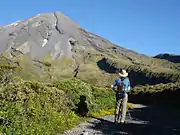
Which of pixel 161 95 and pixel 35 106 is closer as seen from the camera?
pixel 35 106

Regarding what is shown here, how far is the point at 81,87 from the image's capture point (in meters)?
14.5

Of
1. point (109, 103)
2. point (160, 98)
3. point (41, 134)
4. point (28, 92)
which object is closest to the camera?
point (41, 134)

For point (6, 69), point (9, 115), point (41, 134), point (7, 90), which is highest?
point (6, 69)

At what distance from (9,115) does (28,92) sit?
2.53 metres

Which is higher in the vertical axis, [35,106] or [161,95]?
[161,95]

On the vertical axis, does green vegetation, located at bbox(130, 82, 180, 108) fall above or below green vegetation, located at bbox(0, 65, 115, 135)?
above

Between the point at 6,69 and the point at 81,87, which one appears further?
the point at 81,87

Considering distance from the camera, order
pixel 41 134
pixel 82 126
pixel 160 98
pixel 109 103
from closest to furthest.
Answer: pixel 41 134 < pixel 82 126 < pixel 109 103 < pixel 160 98

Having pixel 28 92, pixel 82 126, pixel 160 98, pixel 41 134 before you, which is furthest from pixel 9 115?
pixel 160 98

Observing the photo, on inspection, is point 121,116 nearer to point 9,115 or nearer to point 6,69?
point 6,69

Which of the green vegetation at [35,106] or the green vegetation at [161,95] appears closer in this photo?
the green vegetation at [35,106]

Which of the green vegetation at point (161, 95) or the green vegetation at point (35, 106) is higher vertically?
the green vegetation at point (161, 95)

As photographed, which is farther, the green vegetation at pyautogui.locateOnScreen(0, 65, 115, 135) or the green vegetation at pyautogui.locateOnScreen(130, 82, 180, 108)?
the green vegetation at pyautogui.locateOnScreen(130, 82, 180, 108)

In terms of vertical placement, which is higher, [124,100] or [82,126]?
[124,100]
